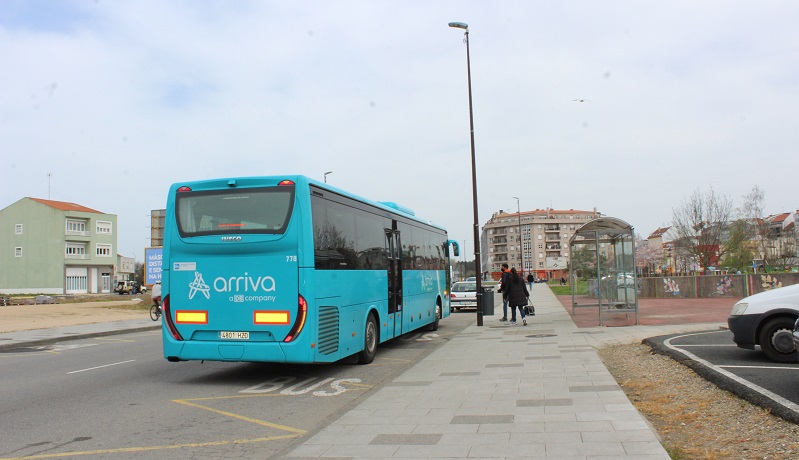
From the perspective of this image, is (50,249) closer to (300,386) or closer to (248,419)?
(300,386)

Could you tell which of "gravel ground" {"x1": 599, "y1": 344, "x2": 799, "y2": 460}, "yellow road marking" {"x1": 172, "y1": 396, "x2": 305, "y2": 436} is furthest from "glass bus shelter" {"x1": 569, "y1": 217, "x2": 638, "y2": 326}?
"yellow road marking" {"x1": 172, "y1": 396, "x2": 305, "y2": 436}

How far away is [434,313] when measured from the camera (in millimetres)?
18141

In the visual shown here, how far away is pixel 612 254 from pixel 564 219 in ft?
462

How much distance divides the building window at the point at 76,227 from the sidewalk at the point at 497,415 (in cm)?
7782

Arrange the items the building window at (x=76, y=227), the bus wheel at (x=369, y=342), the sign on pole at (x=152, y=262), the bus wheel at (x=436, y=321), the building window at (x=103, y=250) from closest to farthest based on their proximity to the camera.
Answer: the bus wheel at (x=369, y=342) < the bus wheel at (x=436, y=321) < the sign on pole at (x=152, y=262) < the building window at (x=76, y=227) < the building window at (x=103, y=250)

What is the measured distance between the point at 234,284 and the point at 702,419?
6.37 metres

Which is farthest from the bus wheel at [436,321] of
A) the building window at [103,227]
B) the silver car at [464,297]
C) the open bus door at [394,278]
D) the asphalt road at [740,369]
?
the building window at [103,227]

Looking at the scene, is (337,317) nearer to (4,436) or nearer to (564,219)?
(4,436)

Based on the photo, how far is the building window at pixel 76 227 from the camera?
7862 centimetres

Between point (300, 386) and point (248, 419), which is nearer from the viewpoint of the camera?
point (248, 419)

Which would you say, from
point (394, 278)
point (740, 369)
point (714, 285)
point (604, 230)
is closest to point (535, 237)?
point (714, 285)

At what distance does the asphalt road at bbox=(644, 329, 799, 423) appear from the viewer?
6098 mm

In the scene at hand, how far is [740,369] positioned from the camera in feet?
27.7

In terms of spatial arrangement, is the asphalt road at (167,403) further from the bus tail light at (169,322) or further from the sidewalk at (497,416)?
the bus tail light at (169,322)
